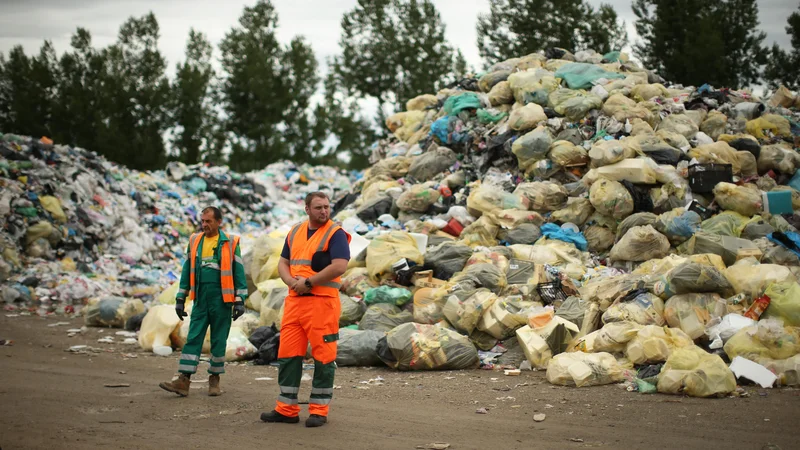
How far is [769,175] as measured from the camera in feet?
27.2

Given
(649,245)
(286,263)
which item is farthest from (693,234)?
(286,263)

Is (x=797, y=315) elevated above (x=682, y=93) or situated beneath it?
situated beneath

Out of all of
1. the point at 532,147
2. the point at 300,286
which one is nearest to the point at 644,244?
the point at 532,147

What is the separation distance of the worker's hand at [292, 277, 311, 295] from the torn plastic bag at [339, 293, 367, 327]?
275 centimetres

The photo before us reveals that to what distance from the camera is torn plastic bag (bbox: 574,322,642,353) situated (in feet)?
19.1

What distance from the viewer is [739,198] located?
7.57 meters

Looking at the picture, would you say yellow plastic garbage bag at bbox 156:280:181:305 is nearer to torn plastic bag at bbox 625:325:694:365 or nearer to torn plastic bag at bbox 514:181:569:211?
torn plastic bag at bbox 514:181:569:211

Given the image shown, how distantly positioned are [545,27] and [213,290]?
27.7 metres

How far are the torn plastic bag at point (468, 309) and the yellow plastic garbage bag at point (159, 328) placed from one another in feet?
9.36

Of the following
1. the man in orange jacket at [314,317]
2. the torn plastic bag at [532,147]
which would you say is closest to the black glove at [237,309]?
the man in orange jacket at [314,317]

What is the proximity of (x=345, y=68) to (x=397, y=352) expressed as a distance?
32263 millimetres

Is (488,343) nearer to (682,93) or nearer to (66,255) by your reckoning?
(682,93)

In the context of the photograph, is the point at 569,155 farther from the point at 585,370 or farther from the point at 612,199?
the point at 585,370

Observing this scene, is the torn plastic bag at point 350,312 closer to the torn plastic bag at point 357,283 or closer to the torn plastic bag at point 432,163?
the torn plastic bag at point 357,283
